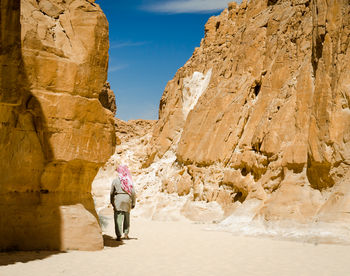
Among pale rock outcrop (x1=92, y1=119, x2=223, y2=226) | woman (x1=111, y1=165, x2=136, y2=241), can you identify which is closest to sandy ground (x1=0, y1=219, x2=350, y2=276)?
woman (x1=111, y1=165, x2=136, y2=241)

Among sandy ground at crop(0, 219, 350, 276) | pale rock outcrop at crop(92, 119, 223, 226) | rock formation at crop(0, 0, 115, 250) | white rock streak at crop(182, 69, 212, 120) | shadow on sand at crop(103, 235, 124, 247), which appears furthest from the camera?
white rock streak at crop(182, 69, 212, 120)

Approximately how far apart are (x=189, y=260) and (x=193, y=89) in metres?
18.1

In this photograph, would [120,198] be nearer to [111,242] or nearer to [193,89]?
[111,242]

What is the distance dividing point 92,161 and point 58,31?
8.55ft

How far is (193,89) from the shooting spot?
24.0 m

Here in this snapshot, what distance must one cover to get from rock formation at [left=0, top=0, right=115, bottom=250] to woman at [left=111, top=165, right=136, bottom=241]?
1.28 m

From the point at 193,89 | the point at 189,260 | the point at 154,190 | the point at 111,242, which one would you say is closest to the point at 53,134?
the point at 111,242

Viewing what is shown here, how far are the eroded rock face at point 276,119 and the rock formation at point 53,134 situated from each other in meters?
5.69

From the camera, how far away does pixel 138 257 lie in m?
6.88

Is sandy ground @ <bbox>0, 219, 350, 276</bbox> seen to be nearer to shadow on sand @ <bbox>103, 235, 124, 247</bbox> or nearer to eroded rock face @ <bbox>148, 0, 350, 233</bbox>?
shadow on sand @ <bbox>103, 235, 124, 247</bbox>

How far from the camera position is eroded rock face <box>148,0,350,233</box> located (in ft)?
35.2

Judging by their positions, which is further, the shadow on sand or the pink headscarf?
the pink headscarf

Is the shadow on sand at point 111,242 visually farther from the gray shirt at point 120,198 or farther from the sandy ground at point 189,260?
the gray shirt at point 120,198

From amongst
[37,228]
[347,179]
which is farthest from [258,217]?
[37,228]
